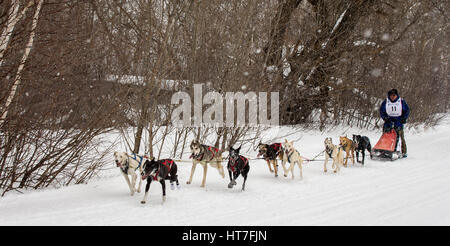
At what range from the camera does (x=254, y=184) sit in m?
6.89

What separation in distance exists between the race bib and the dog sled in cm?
67

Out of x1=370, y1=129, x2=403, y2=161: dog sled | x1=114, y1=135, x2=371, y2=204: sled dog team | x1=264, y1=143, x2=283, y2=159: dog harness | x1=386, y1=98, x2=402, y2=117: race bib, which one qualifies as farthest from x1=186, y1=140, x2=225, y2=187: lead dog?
x1=386, y1=98, x2=402, y2=117: race bib

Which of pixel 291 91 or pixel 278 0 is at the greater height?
pixel 278 0

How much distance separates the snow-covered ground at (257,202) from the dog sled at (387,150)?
165cm

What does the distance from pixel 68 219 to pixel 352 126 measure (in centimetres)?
1592

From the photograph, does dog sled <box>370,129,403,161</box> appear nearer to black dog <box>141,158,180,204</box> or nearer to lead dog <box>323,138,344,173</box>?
lead dog <box>323,138,344,173</box>

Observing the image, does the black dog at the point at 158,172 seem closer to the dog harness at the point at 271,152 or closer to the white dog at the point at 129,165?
the white dog at the point at 129,165

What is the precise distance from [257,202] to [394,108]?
6979 millimetres

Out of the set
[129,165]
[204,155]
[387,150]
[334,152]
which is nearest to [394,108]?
[387,150]

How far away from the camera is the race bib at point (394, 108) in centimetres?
1023

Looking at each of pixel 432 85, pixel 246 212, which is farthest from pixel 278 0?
pixel 432 85

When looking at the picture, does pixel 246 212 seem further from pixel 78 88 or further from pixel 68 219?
pixel 78 88

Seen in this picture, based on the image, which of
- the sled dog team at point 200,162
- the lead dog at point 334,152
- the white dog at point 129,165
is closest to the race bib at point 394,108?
the sled dog team at point 200,162

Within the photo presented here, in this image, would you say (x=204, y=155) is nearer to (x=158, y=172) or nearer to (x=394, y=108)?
(x=158, y=172)
